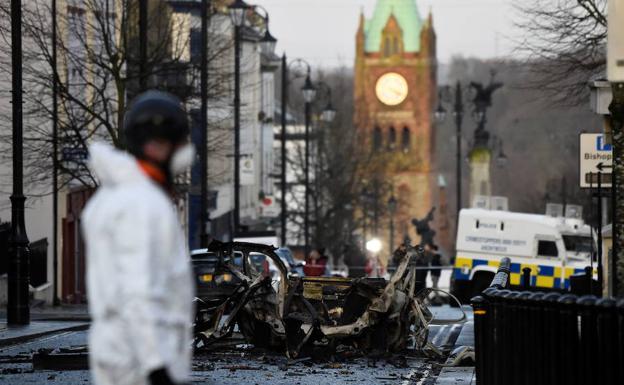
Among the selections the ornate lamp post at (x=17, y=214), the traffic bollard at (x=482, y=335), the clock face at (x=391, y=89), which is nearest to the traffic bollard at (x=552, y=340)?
the traffic bollard at (x=482, y=335)

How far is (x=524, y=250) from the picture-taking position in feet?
159

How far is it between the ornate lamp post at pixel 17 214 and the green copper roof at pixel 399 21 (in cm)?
15469

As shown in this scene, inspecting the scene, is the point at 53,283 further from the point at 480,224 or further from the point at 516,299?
the point at 516,299

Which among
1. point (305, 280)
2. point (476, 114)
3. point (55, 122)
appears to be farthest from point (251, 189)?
point (305, 280)

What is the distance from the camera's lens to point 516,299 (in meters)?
11.9

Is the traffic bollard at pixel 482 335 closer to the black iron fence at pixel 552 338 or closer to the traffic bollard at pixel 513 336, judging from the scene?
the black iron fence at pixel 552 338

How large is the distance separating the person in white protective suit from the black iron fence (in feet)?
12.4

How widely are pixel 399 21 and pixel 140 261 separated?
176884mm

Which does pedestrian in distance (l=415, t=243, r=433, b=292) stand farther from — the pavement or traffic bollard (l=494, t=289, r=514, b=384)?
traffic bollard (l=494, t=289, r=514, b=384)

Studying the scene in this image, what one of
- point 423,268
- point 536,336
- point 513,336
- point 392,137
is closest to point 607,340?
point 536,336

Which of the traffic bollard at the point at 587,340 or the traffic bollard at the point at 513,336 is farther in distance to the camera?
the traffic bollard at the point at 513,336

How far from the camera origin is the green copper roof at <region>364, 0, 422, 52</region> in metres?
182

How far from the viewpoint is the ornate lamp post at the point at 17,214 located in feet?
87.1

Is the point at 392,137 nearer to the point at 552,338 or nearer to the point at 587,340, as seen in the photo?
the point at 552,338
